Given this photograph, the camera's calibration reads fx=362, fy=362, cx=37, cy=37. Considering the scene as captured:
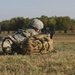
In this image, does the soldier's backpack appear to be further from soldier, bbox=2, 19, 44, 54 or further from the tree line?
the tree line

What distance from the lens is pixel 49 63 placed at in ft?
26.7

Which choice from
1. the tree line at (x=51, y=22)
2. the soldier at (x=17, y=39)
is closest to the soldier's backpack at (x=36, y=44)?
the soldier at (x=17, y=39)

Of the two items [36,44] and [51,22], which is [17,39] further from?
[51,22]

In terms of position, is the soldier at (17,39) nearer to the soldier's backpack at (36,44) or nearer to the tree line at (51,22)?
the soldier's backpack at (36,44)

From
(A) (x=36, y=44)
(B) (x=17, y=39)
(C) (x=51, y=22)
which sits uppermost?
(C) (x=51, y=22)

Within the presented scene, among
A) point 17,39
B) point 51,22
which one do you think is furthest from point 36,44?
point 51,22

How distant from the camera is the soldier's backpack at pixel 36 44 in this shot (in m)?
10.2

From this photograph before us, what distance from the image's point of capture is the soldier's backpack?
10.2 metres

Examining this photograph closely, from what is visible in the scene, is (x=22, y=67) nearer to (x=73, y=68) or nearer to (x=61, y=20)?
(x=73, y=68)

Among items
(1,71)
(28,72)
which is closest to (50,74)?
(28,72)

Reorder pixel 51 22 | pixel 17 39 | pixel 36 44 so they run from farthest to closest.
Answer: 1. pixel 51 22
2. pixel 17 39
3. pixel 36 44

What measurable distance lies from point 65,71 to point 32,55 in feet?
9.29

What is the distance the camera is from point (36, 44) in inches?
406

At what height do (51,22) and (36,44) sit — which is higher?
(51,22)
